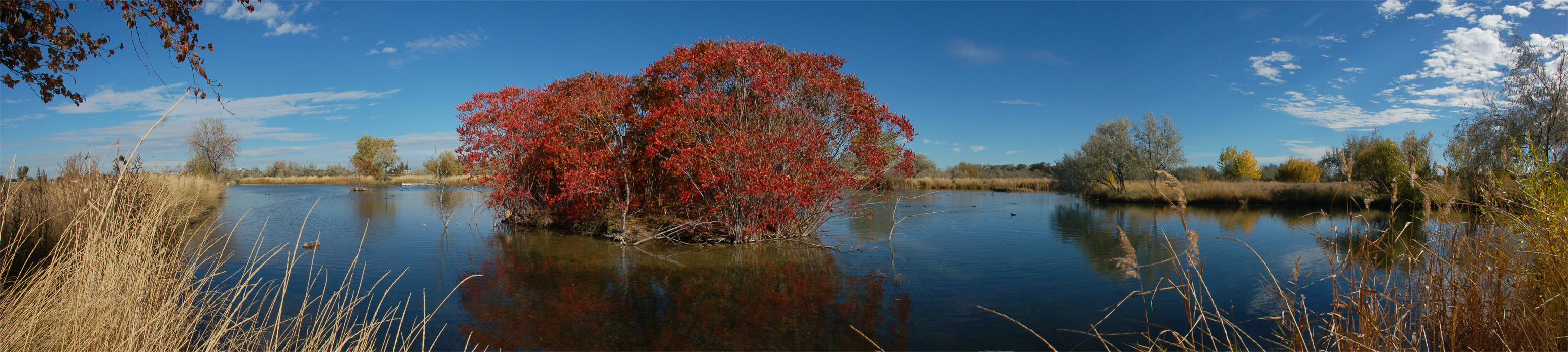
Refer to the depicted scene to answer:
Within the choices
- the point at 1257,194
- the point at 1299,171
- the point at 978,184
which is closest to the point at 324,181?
the point at 978,184

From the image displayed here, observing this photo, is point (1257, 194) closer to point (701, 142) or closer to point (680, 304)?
Answer: point (701, 142)

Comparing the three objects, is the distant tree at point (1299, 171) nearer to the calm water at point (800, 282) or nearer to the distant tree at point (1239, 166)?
the distant tree at point (1239, 166)

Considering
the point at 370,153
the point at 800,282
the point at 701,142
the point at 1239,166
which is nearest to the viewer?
the point at 800,282

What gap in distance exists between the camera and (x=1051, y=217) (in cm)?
1738

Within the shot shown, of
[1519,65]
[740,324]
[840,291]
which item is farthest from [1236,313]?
[1519,65]

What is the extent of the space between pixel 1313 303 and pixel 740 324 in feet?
19.4

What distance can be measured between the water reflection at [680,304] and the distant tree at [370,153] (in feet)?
184

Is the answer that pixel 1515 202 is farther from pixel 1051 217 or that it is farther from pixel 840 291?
pixel 1051 217

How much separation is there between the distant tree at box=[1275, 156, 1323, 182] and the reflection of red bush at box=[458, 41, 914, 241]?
41.4 meters

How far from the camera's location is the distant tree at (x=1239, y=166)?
47656mm

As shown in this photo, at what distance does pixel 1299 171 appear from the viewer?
3944cm

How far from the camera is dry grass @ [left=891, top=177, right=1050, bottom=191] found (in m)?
37.2

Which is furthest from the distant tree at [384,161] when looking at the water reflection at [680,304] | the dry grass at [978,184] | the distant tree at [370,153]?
the water reflection at [680,304]

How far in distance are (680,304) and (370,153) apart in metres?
68.0
